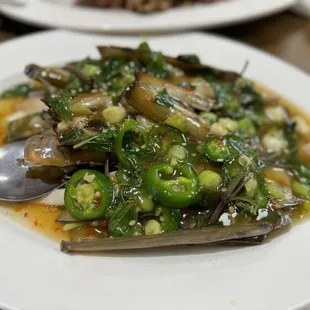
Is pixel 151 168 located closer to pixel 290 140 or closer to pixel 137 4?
pixel 290 140

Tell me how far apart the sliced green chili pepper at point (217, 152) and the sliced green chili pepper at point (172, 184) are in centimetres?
15

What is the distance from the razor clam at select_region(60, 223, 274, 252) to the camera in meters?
2.25

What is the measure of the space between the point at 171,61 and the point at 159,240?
4.59 ft

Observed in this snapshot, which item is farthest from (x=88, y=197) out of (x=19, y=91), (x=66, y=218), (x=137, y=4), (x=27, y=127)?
(x=137, y=4)

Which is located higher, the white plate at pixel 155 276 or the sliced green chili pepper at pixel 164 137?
the sliced green chili pepper at pixel 164 137

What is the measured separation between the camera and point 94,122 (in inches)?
99.5

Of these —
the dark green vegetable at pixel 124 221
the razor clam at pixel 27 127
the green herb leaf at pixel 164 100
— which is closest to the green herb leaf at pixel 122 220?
the dark green vegetable at pixel 124 221

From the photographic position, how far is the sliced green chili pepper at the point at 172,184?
2.30 metres

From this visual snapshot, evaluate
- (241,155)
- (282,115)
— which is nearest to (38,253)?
(241,155)

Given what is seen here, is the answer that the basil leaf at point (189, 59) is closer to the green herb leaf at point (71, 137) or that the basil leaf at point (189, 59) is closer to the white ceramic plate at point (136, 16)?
the white ceramic plate at point (136, 16)

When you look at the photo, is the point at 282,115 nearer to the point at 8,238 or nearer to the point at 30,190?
the point at 30,190

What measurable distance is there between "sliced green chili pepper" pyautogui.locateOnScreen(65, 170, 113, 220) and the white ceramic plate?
6.32ft

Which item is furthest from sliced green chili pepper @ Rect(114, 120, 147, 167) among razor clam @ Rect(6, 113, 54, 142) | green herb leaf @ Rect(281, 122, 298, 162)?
green herb leaf @ Rect(281, 122, 298, 162)

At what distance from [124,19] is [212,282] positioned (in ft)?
8.79
